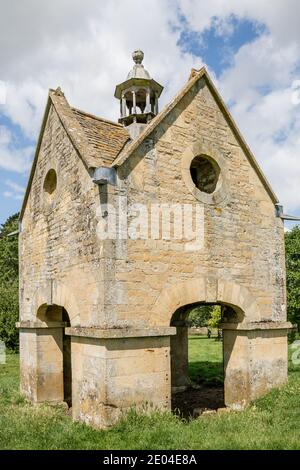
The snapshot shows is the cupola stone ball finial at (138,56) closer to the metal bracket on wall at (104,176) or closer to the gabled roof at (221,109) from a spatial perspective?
the gabled roof at (221,109)

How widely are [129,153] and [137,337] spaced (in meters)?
3.40

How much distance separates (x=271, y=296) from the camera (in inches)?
399

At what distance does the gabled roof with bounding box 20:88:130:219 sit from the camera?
339 inches

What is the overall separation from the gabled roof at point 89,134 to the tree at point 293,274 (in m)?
19.2

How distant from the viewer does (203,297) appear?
8.78m

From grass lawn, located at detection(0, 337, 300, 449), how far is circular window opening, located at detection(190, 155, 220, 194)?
475 cm

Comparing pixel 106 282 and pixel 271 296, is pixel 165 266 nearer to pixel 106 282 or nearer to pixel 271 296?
pixel 106 282

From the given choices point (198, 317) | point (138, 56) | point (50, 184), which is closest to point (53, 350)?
point (50, 184)

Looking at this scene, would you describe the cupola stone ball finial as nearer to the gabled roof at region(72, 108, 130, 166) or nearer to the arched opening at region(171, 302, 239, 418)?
the gabled roof at region(72, 108, 130, 166)

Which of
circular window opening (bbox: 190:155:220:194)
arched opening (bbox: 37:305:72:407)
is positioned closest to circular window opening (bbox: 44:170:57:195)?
arched opening (bbox: 37:305:72:407)

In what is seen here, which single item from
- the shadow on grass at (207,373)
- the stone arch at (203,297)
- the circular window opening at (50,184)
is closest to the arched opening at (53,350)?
the circular window opening at (50,184)

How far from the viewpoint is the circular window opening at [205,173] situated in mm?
9781

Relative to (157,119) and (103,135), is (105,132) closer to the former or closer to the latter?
(103,135)
